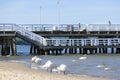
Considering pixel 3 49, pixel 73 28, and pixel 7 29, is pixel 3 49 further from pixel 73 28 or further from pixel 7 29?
pixel 73 28

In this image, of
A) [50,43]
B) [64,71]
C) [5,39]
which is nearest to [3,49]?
[5,39]

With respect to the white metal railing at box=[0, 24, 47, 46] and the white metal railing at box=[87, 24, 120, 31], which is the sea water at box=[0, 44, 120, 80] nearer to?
the white metal railing at box=[0, 24, 47, 46]

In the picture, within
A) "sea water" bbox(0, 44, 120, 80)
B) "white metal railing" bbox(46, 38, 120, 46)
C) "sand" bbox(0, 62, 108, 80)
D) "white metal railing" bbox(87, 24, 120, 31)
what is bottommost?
"sea water" bbox(0, 44, 120, 80)

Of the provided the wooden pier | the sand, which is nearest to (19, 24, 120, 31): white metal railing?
the wooden pier

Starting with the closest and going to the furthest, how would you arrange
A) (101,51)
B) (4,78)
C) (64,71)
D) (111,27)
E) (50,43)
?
(4,78), (64,71), (50,43), (101,51), (111,27)

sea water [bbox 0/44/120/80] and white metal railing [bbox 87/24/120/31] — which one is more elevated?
white metal railing [bbox 87/24/120/31]

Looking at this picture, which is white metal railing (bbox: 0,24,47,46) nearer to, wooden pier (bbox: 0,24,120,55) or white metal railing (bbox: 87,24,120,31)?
wooden pier (bbox: 0,24,120,55)

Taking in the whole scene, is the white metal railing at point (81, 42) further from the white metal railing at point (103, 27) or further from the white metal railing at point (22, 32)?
the white metal railing at point (103, 27)

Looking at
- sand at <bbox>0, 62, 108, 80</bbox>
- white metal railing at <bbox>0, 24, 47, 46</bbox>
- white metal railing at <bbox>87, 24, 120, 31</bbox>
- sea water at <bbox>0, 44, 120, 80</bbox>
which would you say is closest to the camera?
sand at <bbox>0, 62, 108, 80</bbox>

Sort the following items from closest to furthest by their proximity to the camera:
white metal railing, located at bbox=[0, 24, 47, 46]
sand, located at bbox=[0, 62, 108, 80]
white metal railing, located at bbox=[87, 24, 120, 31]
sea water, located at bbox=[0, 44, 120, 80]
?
1. sand, located at bbox=[0, 62, 108, 80]
2. sea water, located at bbox=[0, 44, 120, 80]
3. white metal railing, located at bbox=[0, 24, 47, 46]
4. white metal railing, located at bbox=[87, 24, 120, 31]

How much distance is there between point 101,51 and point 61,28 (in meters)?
6.45

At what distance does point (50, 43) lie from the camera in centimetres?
5112

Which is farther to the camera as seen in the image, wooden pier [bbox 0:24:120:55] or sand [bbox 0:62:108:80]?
wooden pier [bbox 0:24:120:55]

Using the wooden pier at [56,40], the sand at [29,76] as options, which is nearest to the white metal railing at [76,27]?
the wooden pier at [56,40]
